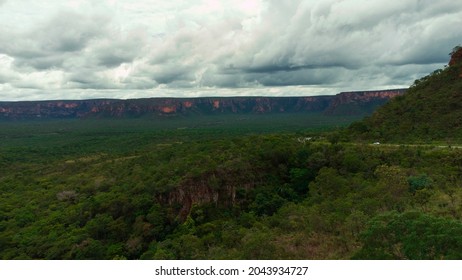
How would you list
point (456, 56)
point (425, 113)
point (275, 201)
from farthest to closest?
point (456, 56) < point (425, 113) < point (275, 201)

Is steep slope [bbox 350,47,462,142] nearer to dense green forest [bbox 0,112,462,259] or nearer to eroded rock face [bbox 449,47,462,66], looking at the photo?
eroded rock face [bbox 449,47,462,66]

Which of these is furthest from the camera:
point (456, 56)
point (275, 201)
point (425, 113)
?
point (456, 56)

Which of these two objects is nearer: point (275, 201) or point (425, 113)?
point (275, 201)

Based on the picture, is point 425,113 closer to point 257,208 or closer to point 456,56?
point 456,56

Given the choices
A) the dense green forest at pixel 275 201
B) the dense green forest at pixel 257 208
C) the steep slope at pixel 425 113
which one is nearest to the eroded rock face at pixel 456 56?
the steep slope at pixel 425 113

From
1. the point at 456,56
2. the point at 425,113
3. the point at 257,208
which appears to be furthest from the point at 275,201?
the point at 456,56

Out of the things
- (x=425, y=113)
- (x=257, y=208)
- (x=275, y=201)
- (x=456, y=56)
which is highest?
(x=456, y=56)

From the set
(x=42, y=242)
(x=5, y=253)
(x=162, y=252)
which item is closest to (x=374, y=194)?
(x=162, y=252)
